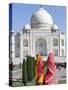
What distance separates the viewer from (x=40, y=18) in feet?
11.0

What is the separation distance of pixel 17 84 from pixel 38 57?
350mm

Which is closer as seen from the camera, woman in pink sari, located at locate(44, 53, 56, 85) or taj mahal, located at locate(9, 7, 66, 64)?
taj mahal, located at locate(9, 7, 66, 64)

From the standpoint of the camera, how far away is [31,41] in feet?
10.9

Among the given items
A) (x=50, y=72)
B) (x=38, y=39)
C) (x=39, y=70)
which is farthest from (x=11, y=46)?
(x=50, y=72)

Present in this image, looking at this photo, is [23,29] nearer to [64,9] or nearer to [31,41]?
[31,41]

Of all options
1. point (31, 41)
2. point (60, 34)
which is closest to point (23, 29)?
point (31, 41)

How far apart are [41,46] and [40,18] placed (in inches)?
11.1

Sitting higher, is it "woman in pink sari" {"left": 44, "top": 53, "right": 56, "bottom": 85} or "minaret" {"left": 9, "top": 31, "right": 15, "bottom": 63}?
"minaret" {"left": 9, "top": 31, "right": 15, "bottom": 63}

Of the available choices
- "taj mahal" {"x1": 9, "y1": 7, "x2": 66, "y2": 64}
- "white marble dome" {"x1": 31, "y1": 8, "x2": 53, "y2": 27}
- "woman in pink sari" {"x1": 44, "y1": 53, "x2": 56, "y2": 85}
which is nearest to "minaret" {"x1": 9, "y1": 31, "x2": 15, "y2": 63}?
"taj mahal" {"x1": 9, "y1": 7, "x2": 66, "y2": 64}

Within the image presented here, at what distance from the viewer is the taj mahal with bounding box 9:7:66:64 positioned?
10.8 feet

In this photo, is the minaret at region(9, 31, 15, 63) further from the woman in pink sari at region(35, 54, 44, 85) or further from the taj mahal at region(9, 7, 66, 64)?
the woman in pink sari at region(35, 54, 44, 85)

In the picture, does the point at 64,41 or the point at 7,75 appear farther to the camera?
the point at 64,41

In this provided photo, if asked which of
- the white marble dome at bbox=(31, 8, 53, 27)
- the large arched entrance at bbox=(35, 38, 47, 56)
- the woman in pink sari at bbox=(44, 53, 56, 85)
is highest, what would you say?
the white marble dome at bbox=(31, 8, 53, 27)

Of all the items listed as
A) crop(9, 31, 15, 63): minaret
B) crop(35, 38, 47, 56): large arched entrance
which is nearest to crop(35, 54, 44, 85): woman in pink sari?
crop(35, 38, 47, 56): large arched entrance
